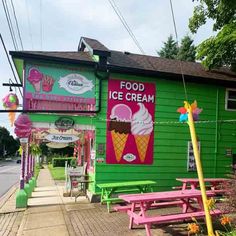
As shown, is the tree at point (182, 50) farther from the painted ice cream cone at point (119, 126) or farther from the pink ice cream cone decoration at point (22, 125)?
the pink ice cream cone decoration at point (22, 125)

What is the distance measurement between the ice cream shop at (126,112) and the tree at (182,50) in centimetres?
1545

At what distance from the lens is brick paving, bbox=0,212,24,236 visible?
8.40m

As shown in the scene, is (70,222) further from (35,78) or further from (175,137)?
(175,137)

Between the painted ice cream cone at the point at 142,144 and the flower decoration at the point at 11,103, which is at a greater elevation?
the flower decoration at the point at 11,103

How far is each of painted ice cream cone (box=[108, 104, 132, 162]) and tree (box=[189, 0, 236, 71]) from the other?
307 cm

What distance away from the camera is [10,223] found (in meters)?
9.29

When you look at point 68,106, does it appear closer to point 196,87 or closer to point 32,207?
point 32,207

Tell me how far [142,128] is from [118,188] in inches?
86.3

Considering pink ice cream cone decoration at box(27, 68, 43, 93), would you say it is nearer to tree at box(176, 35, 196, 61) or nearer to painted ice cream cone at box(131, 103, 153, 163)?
painted ice cream cone at box(131, 103, 153, 163)

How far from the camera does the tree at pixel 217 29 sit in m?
A: 10.9

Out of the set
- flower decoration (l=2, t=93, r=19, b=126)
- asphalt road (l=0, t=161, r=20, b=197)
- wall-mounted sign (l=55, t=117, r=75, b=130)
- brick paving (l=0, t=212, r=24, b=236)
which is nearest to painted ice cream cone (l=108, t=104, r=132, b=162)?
wall-mounted sign (l=55, t=117, r=75, b=130)

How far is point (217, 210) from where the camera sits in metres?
7.41

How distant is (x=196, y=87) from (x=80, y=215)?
615cm

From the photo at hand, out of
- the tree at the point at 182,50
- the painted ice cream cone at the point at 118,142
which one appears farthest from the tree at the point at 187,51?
the painted ice cream cone at the point at 118,142
